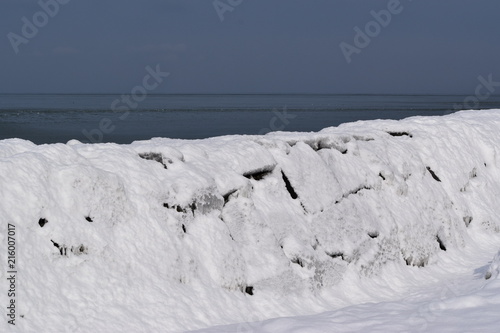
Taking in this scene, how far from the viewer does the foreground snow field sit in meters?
6.02

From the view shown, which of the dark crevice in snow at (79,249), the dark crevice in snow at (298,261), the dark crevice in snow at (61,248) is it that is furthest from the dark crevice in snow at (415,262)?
the dark crevice in snow at (61,248)

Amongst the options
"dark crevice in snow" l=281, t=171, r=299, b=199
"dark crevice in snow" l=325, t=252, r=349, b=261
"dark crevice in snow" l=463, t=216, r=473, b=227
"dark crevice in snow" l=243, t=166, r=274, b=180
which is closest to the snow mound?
"dark crevice in snow" l=325, t=252, r=349, b=261

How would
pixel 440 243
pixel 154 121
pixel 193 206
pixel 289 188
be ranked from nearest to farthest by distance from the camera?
pixel 193 206
pixel 289 188
pixel 440 243
pixel 154 121

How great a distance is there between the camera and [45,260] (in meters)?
6.07

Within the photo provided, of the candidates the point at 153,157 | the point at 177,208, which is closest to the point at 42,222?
the point at 177,208

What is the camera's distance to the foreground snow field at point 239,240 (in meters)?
6.02

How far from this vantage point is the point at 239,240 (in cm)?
748

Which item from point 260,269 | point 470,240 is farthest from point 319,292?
point 470,240

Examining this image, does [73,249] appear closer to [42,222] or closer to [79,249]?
[79,249]

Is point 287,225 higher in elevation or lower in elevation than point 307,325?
higher

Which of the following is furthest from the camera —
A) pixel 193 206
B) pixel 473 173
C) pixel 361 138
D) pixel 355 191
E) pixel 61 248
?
pixel 473 173

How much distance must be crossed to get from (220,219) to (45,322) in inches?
98.5

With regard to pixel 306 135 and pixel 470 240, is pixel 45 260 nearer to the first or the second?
pixel 306 135

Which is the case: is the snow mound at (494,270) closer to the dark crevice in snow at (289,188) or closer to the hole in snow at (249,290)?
the dark crevice in snow at (289,188)
